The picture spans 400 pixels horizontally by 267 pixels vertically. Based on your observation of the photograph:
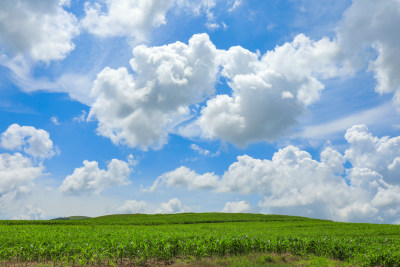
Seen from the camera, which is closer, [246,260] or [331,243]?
[246,260]

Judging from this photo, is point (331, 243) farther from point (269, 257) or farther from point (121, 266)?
point (121, 266)

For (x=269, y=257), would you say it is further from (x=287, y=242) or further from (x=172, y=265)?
(x=172, y=265)

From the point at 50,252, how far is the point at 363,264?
669 inches

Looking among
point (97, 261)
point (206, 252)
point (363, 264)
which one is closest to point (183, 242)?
point (206, 252)

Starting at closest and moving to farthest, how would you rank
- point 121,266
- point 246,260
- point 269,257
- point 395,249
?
point 121,266 → point 246,260 → point 269,257 → point 395,249

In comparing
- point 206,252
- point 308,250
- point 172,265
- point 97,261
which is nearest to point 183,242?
point 206,252

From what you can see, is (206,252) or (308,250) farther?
(308,250)

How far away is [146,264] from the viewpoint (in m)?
14.1

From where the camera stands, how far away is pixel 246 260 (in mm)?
14695

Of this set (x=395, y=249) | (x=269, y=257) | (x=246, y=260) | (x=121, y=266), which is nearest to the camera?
(x=121, y=266)

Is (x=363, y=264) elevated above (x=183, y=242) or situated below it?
below

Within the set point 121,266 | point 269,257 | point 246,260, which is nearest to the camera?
point 121,266

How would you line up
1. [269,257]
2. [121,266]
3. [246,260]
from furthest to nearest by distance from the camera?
[269,257] → [246,260] → [121,266]

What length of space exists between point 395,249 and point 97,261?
18296mm
